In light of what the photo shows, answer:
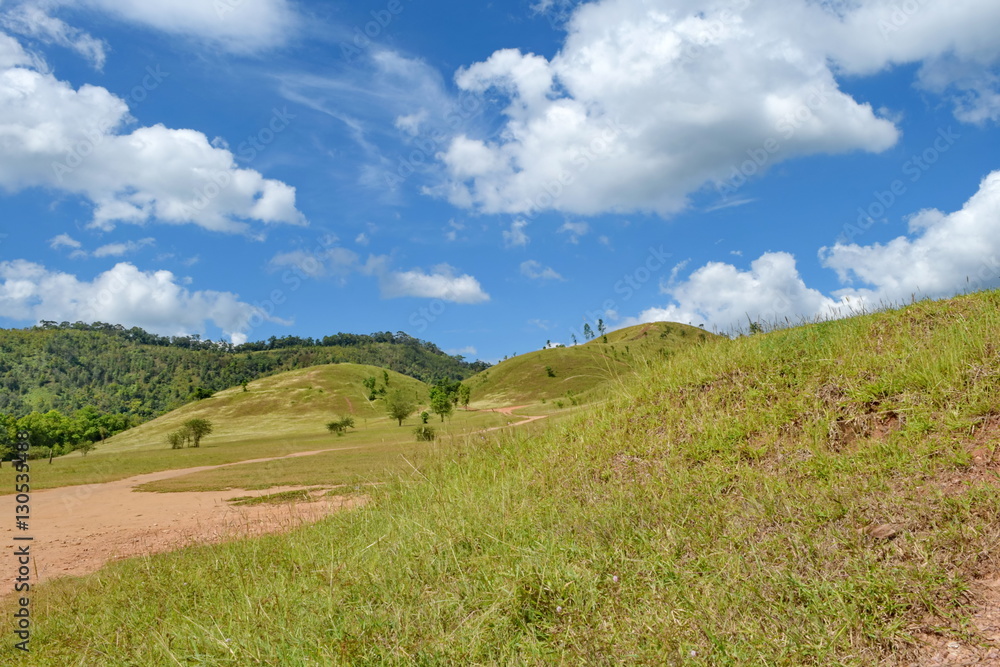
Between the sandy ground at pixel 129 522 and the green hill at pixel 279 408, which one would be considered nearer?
the sandy ground at pixel 129 522

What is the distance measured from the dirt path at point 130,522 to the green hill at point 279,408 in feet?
203

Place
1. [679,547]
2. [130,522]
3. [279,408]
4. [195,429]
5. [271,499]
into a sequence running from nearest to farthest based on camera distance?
1. [679,547]
2. [271,499]
3. [130,522]
4. [195,429]
5. [279,408]

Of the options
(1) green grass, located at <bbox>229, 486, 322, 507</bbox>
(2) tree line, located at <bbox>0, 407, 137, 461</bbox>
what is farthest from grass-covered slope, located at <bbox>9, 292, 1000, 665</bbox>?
(2) tree line, located at <bbox>0, 407, 137, 461</bbox>

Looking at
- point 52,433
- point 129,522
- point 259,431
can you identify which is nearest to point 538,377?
point 259,431

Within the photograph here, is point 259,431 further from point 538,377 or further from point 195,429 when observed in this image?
point 538,377

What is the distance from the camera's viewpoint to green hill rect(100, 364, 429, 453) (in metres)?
95.1

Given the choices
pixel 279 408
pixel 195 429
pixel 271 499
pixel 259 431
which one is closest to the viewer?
pixel 271 499

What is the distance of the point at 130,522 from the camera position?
17328 millimetres

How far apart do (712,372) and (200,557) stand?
27.6 ft

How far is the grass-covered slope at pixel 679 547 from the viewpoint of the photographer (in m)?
3.68

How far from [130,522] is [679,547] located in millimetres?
19081

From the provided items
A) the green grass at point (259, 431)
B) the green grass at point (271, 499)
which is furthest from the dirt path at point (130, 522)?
the green grass at point (259, 431)

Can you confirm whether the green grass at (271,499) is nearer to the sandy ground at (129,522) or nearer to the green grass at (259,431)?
the sandy ground at (129,522)

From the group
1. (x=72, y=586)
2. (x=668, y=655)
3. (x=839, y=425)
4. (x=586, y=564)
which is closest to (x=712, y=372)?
(x=839, y=425)
